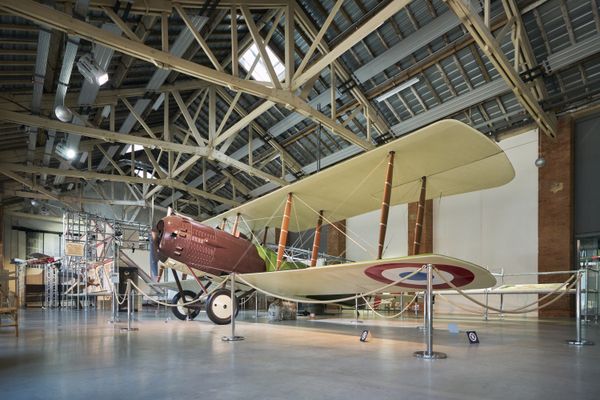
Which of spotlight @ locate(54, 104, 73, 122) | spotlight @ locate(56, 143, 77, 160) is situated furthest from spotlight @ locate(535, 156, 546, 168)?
spotlight @ locate(56, 143, 77, 160)

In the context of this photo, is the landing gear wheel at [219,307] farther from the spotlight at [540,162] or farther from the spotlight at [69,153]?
the spotlight at [540,162]

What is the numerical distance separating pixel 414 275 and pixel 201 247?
15.4 feet

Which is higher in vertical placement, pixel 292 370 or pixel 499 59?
pixel 499 59

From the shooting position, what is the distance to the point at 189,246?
8.03 meters

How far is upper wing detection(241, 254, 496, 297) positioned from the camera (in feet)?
15.4

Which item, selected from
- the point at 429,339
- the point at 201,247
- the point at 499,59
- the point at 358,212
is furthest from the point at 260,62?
the point at 429,339

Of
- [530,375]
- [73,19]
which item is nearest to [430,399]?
[530,375]

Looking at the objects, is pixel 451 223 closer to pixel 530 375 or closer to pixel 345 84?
pixel 345 84

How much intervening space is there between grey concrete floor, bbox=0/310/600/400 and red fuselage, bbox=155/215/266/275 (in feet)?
8.73

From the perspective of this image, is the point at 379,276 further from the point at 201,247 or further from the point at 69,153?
the point at 69,153

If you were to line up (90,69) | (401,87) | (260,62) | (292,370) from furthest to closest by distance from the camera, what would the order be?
(260,62) → (401,87) → (90,69) → (292,370)

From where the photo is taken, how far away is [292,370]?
3.44 m

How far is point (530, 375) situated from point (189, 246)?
632cm

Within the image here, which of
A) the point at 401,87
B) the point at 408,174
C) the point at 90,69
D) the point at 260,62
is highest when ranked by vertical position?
the point at 260,62
